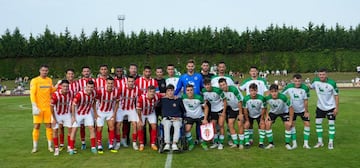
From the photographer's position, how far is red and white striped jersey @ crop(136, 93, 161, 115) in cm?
914

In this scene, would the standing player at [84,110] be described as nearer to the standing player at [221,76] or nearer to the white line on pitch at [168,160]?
the white line on pitch at [168,160]

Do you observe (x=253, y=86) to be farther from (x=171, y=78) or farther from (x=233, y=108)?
(x=171, y=78)

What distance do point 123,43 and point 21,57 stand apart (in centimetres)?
1367

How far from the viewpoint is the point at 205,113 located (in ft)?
30.7

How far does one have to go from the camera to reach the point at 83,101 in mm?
8953

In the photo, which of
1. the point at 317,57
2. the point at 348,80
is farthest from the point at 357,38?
the point at 348,80

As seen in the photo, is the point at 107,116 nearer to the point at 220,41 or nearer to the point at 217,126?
the point at 217,126

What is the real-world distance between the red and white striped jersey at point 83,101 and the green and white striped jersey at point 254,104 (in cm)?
348

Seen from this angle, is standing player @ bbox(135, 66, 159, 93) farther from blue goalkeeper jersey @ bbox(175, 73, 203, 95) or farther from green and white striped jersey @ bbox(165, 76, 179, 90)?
blue goalkeeper jersey @ bbox(175, 73, 203, 95)

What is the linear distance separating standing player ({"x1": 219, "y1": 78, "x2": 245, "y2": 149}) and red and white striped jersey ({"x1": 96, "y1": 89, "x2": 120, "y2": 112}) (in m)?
2.44

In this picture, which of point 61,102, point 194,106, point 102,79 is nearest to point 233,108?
point 194,106

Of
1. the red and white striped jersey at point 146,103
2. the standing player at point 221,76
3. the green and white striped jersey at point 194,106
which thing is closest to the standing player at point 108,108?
the red and white striped jersey at point 146,103

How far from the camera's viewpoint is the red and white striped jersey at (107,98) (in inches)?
359

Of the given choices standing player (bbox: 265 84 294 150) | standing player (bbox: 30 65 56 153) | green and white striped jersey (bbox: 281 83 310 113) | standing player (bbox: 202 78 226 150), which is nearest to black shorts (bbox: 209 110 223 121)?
standing player (bbox: 202 78 226 150)
